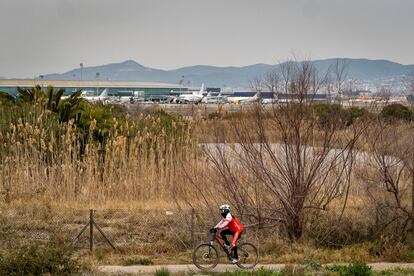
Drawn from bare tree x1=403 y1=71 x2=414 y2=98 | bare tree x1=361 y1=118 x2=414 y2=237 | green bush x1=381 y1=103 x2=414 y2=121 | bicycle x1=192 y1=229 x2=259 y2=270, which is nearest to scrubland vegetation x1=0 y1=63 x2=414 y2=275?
bare tree x1=361 y1=118 x2=414 y2=237

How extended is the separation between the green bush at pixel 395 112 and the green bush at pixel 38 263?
8.28 m

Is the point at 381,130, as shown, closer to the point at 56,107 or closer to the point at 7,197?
the point at 7,197

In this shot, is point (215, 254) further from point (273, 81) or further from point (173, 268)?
point (273, 81)

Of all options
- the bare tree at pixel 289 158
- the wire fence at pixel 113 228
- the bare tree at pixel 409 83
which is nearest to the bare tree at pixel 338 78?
the bare tree at pixel 289 158

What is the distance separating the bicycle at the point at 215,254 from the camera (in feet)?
37.4

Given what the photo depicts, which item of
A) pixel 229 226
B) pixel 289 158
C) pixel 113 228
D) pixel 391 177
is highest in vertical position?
pixel 289 158

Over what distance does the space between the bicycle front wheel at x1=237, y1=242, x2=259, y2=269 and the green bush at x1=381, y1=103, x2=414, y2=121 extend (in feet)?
16.9

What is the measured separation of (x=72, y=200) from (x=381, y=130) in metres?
7.95

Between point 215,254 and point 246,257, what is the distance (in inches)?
23.8

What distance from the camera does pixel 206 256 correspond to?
38.0 feet

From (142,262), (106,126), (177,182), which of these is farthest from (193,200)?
(106,126)

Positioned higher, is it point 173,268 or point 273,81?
point 273,81

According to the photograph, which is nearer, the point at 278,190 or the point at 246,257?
the point at 246,257

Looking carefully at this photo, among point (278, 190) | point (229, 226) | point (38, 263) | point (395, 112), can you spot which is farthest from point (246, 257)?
point (395, 112)
